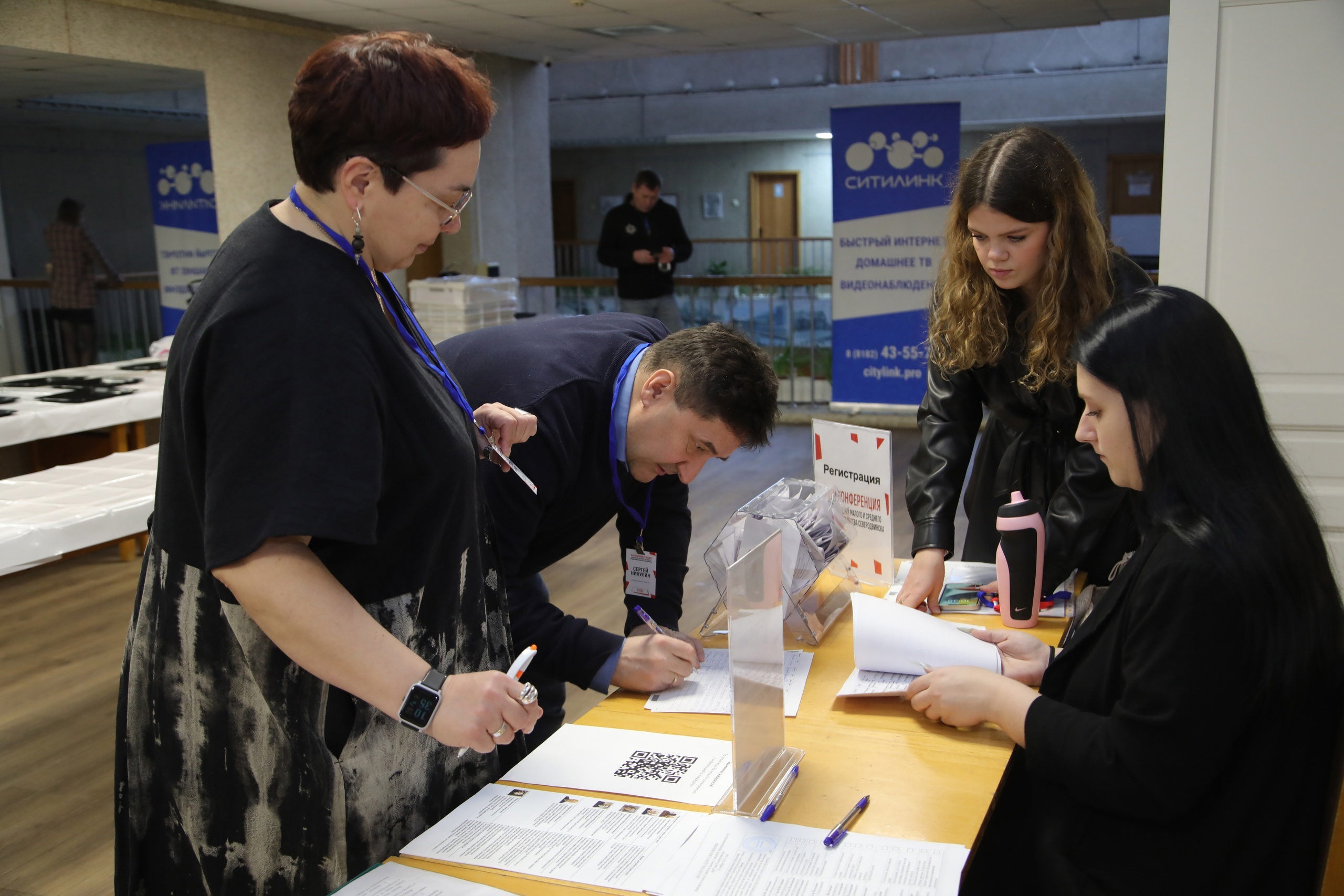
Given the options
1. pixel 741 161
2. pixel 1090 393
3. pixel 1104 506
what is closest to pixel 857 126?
pixel 1104 506

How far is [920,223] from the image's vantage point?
259 inches

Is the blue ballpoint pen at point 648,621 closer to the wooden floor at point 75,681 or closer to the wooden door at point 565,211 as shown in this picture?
the wooden floor at point 75,681

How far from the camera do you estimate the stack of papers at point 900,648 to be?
1533 millimetres

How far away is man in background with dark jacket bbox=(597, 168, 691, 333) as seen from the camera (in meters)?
7.67

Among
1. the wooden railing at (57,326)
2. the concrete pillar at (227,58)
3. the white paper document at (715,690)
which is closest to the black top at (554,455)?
the white paper document at (715,690)

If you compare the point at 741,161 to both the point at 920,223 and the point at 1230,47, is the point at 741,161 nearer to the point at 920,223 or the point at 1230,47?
the point at 920,223

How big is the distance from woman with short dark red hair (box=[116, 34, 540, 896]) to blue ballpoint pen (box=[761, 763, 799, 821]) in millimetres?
315

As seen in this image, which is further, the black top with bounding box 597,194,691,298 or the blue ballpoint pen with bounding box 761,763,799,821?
the black top with bounding box 597,194,691,298

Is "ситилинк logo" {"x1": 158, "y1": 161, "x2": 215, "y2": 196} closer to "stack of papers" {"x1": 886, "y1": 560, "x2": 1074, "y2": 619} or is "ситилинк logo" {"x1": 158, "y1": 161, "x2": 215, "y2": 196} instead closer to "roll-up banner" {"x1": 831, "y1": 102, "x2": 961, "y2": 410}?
"roll-up banner" {"x1": 831, "y1": 102, "x2": 961, "y2": 410}

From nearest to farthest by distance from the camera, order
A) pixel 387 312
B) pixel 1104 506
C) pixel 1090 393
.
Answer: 1. pixel 387 312
2. pixel 1090 393
3. pixel 1104 506

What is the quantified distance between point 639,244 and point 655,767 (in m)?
6.63

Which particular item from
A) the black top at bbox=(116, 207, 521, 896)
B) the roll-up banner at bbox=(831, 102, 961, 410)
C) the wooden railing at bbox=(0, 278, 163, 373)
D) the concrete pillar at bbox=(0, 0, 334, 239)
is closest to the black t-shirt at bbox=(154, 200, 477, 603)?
the black top at bbox=(116, 207, 521, 896)

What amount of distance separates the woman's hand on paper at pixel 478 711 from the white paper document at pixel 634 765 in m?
0.27

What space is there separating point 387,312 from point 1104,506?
1.32m
